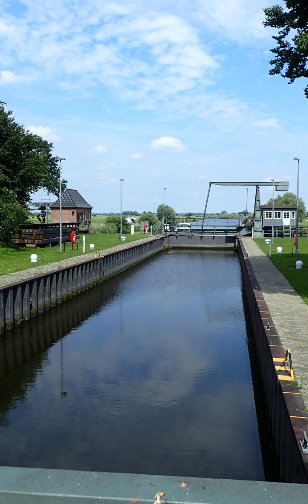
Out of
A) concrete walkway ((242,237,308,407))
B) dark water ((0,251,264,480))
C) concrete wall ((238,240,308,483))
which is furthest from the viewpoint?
concrete walkway ((242,237,308,407))

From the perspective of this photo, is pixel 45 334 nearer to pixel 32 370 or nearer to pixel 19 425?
pixel 32 370

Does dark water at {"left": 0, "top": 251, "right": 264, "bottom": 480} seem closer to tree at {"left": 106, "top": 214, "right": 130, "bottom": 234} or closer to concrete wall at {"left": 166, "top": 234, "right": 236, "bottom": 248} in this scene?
concrete wall at {"left": 166, "top": 234, "right": 236, "bottom": 248}

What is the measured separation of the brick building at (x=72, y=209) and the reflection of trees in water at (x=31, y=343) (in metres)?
51.5

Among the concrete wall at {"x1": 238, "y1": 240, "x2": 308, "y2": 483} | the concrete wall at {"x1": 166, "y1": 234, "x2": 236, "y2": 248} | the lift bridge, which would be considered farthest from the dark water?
the concrete wall at {"x1": 166, "y1": 234, "x2": 236, "y2": 248}

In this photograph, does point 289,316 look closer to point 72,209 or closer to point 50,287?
point 50,287

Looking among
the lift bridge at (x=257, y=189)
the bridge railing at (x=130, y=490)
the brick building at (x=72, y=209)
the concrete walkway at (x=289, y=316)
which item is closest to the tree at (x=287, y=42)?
the concrete walkway at (x=289, y=316)

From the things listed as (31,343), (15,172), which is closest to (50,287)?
(31,343)

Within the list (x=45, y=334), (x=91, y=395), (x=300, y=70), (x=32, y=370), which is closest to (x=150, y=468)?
(x=91, y=395)

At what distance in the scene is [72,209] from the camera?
269 feet

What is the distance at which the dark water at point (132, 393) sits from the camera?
10797 millimetres

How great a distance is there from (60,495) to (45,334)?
20.7m

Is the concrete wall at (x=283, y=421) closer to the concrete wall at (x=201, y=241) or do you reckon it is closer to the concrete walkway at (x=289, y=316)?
the concrete walkway at (x=289, y=316)

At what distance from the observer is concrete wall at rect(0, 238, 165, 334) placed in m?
21.7

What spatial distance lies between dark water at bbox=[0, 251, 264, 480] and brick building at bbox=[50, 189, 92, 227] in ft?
180
